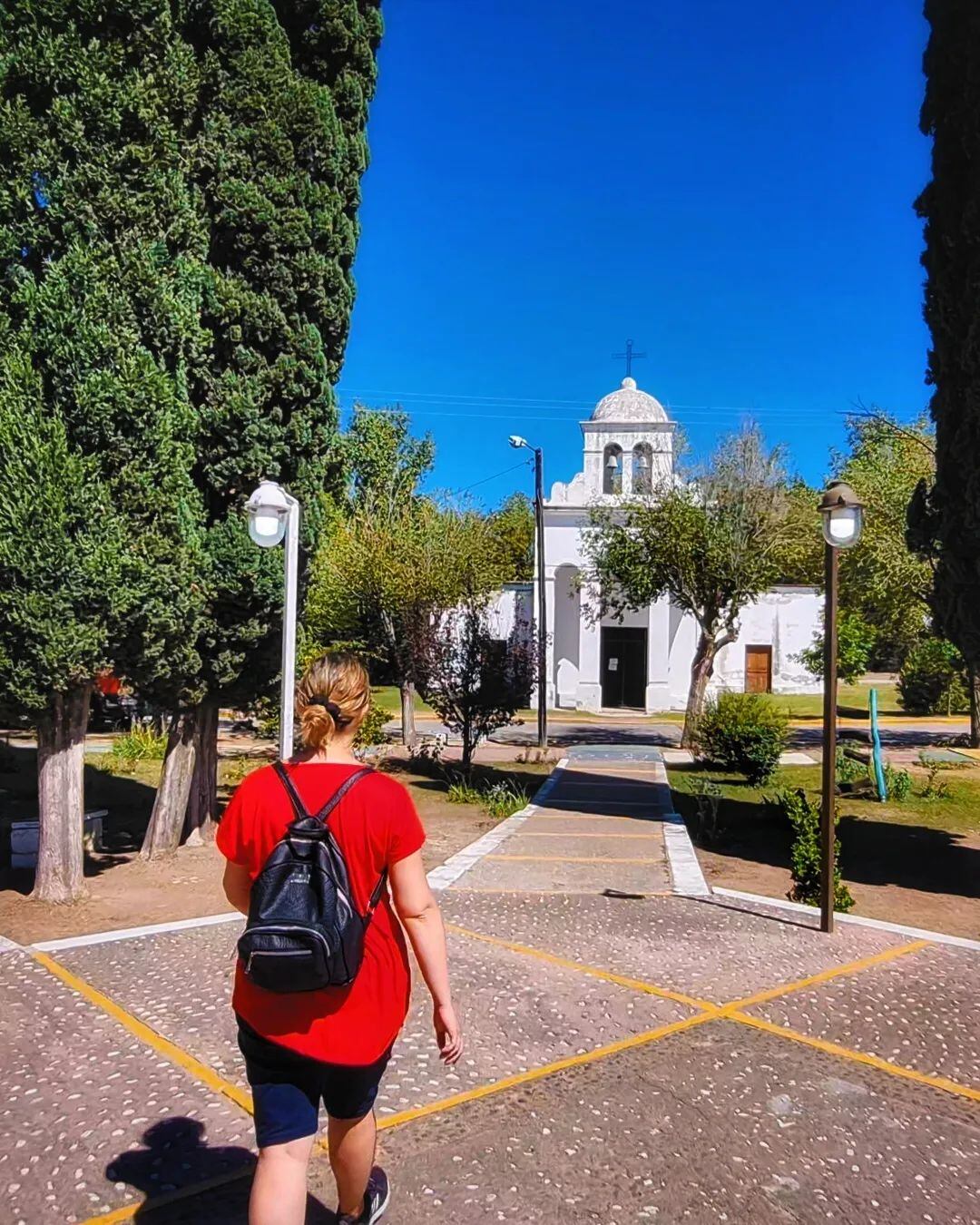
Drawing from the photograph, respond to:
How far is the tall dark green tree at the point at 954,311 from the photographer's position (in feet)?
26.6

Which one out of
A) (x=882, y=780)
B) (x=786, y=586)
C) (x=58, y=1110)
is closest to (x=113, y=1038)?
(x=58, y=1110)

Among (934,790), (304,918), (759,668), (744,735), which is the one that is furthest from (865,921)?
(759,668)

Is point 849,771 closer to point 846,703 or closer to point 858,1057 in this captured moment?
point 858,1057

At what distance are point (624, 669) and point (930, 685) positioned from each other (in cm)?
942

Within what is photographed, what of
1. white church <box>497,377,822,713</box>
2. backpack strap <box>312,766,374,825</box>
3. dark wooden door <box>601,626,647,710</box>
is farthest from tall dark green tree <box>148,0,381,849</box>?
dark wooden door <box>601,626,647,710</box>

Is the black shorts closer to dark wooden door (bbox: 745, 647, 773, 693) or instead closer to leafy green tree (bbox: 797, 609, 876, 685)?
leafy green tree (bbox: 797, 609, 876, 685)

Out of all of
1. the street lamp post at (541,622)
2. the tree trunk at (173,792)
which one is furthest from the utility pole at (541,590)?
the tree trunk at (173,792)

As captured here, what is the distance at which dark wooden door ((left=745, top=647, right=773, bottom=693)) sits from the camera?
119 feet

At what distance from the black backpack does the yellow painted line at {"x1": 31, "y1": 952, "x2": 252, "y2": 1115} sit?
69.4 inches

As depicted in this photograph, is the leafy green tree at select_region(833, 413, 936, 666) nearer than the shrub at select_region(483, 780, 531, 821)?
No

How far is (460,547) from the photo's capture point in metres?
22.8

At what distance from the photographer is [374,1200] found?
2.97 meters

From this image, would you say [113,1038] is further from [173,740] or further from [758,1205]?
[173,740]

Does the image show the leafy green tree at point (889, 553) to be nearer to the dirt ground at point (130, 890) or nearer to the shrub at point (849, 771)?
the shrub at point (849, 771)
